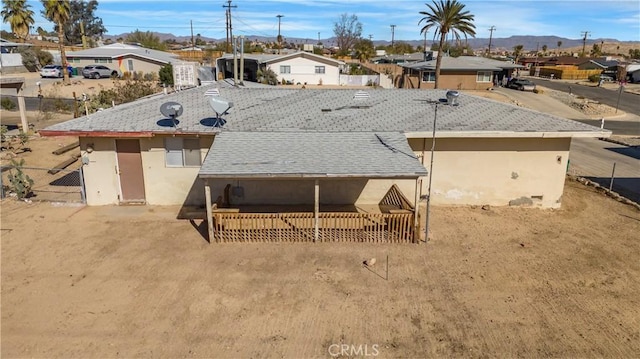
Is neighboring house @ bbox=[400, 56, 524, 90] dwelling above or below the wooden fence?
above

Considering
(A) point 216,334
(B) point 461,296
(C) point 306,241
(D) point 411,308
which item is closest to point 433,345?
(D) point 411,308

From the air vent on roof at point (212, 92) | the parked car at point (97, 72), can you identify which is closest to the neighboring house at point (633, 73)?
the air vent on roof at point (212, 92)

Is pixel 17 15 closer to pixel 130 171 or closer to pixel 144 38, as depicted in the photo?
pixel 144 38

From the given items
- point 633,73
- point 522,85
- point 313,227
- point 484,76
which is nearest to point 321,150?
point 313,227

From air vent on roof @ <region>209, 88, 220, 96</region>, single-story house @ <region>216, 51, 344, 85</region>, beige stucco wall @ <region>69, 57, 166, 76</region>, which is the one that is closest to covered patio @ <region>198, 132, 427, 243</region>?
air vent on roof @ <region>209, 88, 220, 96</region>

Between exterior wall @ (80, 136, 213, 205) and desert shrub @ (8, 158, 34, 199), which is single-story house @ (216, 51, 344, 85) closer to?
desert shrub @ (8, 158, 34, 199)

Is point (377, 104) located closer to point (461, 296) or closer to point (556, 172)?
point (556, 172)
